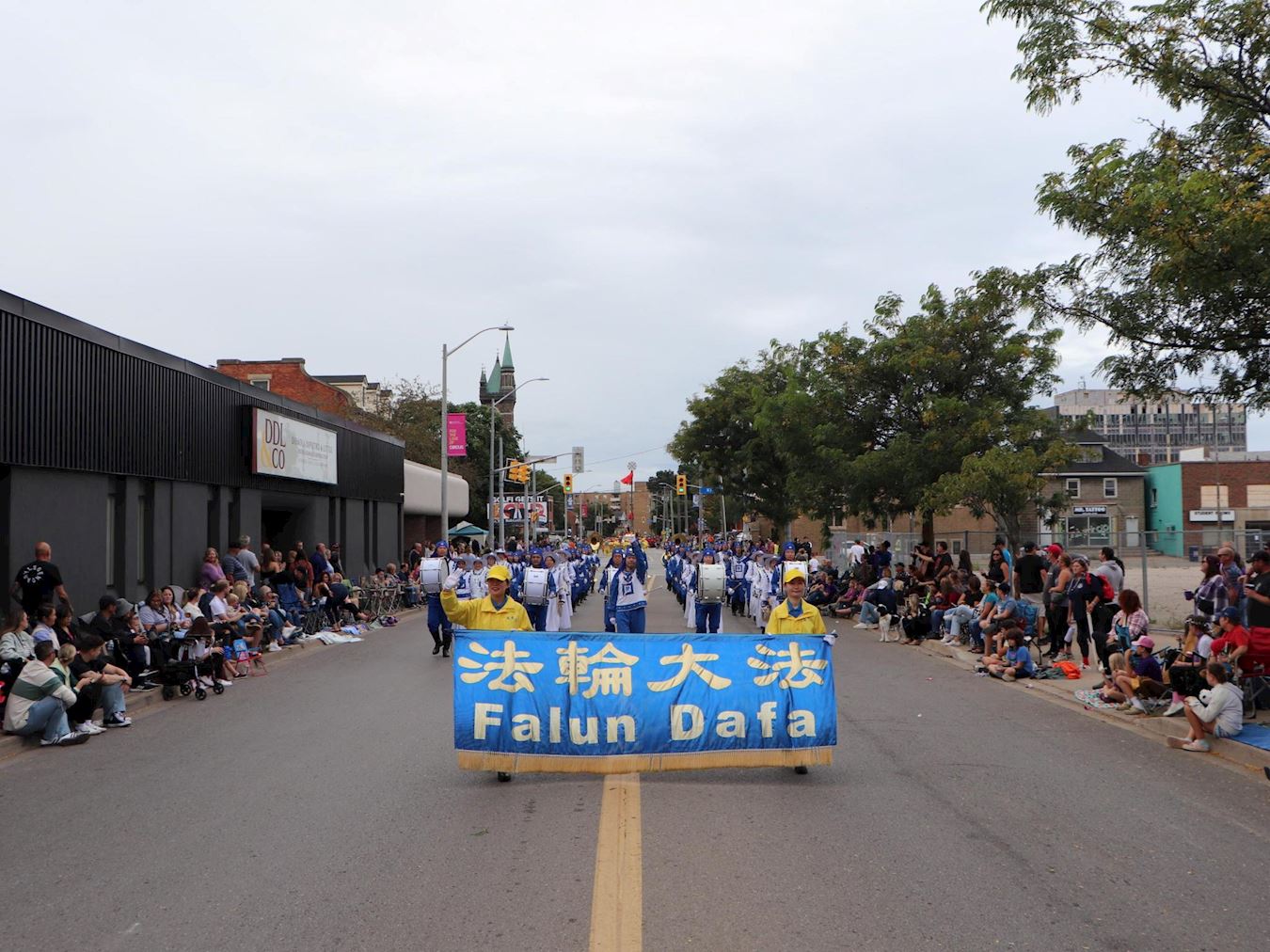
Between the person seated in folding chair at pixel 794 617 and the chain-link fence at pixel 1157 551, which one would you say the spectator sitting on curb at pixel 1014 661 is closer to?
the chain-link fence at pixel 1157 551

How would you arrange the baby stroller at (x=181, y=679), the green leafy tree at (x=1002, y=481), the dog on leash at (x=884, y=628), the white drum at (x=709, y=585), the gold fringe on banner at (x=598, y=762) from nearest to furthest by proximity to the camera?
the gold fringe on banner at (x=598, y=762)
the baby stroller at (x=181, y=679)
the white drum at (x=709, y=585)
the dog on leash at (x=884, y=628)
the green leafy tree at (x=1002, y=481)

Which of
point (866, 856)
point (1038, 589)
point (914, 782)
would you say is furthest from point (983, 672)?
point (866, 856)

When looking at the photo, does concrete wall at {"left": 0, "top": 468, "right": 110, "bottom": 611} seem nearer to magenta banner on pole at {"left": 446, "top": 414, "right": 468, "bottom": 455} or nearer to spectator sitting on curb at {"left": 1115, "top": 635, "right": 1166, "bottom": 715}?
spectator sitting on curb at {"left": 1115, "top": 635, "right": 1166, "bottom": 715}

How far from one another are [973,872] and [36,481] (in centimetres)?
1512

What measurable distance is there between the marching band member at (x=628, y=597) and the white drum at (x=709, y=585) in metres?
1.66

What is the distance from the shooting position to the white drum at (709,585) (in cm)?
1664

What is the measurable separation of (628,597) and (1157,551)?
2374cm

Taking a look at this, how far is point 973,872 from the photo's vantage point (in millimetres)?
6137

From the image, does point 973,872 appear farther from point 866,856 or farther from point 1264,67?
point 1264,67

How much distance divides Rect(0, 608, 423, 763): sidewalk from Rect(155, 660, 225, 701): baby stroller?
0.08 m

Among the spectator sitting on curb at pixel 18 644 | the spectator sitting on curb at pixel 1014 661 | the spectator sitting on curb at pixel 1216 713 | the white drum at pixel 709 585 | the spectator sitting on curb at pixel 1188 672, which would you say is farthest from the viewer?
the white drum at pixel 709 585

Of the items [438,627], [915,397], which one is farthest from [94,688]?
[915,397]

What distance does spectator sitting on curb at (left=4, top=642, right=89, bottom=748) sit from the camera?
10758mm

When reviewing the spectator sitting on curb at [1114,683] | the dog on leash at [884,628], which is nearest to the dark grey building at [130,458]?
the dog on leash at [884,628]
